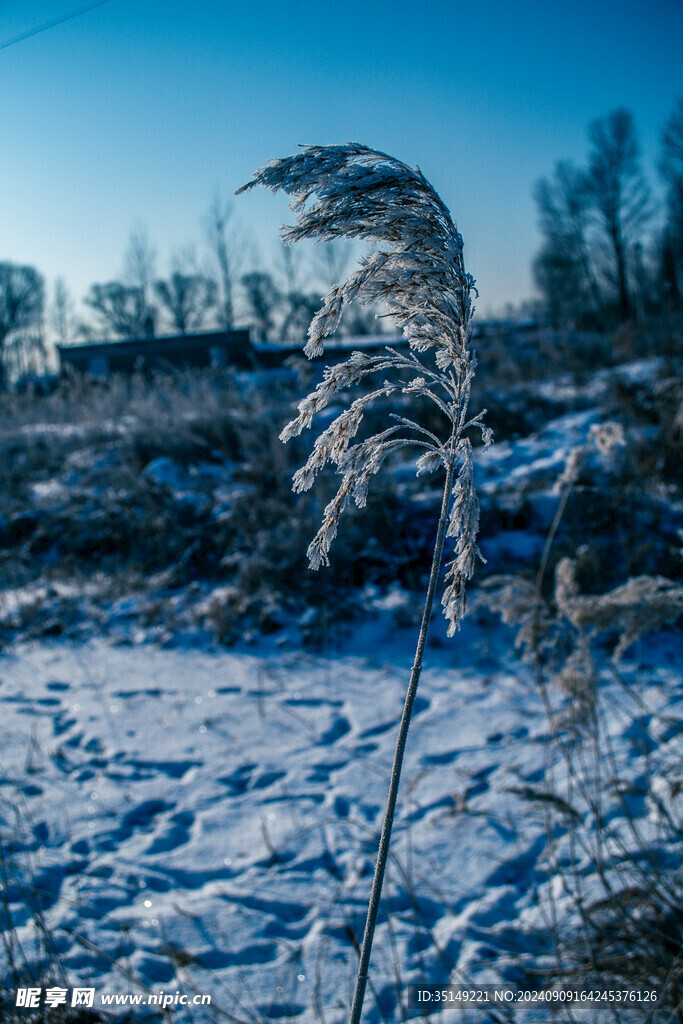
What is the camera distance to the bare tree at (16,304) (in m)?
14.2

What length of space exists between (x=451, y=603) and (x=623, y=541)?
4.81 metres

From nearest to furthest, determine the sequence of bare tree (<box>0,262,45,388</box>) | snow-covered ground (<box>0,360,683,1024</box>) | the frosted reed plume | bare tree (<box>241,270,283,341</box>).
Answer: the frosted reed plume → snow-covered ground (<box>0,360,683,1024</box>) → bare tree (<box>0,262,45,388</box>) → bare tree (<box>241,270,283,341</box>)

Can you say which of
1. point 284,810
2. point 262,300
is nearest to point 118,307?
point 262,300

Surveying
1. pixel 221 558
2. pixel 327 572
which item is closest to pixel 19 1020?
pixel 327 572

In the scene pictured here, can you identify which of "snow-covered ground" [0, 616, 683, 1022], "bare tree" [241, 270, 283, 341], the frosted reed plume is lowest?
"snow-covered ground" [0, 616, 683, 1022]

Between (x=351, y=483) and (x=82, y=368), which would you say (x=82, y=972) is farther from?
(x=82, y=368)

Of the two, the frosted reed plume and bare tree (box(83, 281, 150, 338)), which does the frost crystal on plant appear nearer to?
the frosted reed plume

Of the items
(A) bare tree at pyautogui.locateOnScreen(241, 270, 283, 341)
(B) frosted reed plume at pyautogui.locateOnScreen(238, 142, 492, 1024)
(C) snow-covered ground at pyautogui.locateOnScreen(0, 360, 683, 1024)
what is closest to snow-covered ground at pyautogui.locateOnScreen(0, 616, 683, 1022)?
(C) snow-covered ground at pyautogui.locateOnScreen(0, 360, 683, 1024)

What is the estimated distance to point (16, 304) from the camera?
15141 millimetres

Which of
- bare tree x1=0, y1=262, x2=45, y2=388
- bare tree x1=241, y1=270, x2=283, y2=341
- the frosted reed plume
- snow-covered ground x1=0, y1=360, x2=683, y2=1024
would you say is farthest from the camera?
bare tree x1=241, y1=270, x2=283, y2=341

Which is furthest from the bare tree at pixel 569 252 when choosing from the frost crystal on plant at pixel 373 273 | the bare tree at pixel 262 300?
the frost crystal on plant at pixel 373 273

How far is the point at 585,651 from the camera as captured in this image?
216cm

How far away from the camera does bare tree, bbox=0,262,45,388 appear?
14.2m

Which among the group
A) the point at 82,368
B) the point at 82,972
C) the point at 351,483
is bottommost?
the point at 82,972
